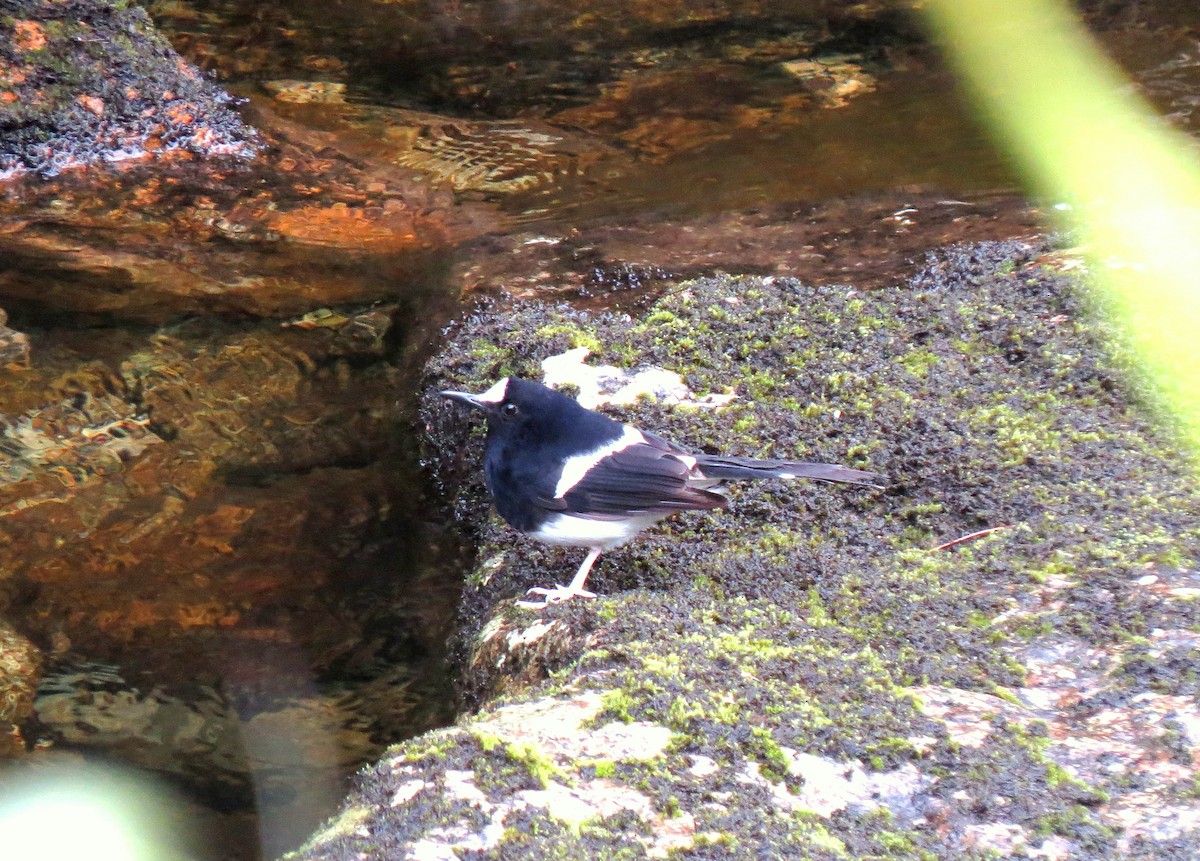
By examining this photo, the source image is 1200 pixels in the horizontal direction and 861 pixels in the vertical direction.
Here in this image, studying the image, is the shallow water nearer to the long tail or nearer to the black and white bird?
the black and white bird

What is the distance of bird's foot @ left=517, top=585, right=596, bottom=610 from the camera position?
10.9 ft

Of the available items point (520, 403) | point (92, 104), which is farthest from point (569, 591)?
point (92, 104)

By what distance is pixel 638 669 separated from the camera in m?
2.66

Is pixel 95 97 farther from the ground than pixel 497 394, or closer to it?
farther from the ground

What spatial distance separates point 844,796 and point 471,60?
7.12 meters

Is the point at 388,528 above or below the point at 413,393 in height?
below

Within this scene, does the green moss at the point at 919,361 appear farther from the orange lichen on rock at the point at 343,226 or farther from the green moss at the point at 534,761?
the orange lichen on rock at the point at 343,226

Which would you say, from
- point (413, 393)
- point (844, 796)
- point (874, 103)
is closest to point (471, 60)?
point (874, 103)

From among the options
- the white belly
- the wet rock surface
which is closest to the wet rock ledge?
the white belly

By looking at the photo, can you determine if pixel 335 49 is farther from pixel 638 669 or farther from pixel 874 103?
pixel 638 669

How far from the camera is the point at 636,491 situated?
3.34 metres

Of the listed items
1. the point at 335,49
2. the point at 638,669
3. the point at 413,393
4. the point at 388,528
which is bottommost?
the point at 388,528

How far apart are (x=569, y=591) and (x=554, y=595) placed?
53 mm

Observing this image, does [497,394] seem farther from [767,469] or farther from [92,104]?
[92,104]
